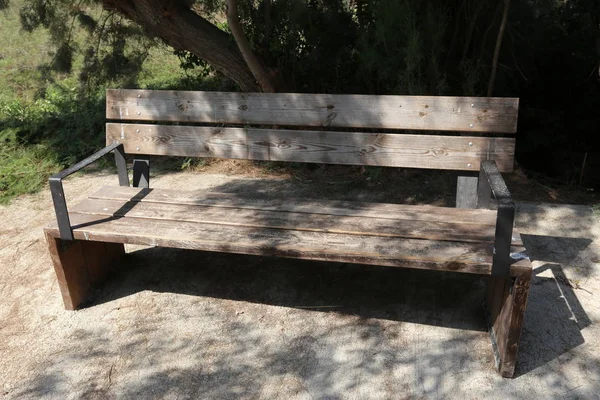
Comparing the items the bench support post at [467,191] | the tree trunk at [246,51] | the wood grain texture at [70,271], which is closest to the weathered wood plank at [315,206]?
the bench support post at [467,191]

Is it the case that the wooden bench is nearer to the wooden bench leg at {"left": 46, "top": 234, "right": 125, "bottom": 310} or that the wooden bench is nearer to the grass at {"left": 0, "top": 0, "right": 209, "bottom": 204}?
the wooden bench leg at {"left": 46, "top": 234, "right": 125, "bottom": 310}

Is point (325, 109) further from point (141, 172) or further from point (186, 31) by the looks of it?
point (186, 31)

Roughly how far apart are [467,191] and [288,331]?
4.48 feet

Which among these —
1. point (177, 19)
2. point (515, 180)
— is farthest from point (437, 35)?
point (177, 19)

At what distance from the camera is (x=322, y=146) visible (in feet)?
11.7

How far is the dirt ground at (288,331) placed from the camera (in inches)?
107

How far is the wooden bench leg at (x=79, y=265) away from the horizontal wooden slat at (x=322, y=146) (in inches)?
28.7

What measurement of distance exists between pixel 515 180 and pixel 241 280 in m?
3.01

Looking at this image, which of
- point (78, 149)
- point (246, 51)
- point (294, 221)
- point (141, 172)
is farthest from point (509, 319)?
point (78, 149)

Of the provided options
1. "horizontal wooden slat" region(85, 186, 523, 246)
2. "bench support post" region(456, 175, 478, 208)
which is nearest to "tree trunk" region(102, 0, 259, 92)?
"horizontal wooden slat" region(85, 186, 523, 246)

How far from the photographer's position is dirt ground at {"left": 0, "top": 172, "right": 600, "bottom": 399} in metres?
2.72

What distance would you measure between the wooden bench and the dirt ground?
0.67 ft

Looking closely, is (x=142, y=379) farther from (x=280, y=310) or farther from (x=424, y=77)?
(x=424, y=77)

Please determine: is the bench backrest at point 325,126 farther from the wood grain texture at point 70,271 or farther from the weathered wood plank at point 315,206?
the wood grain texture at point 70,271
